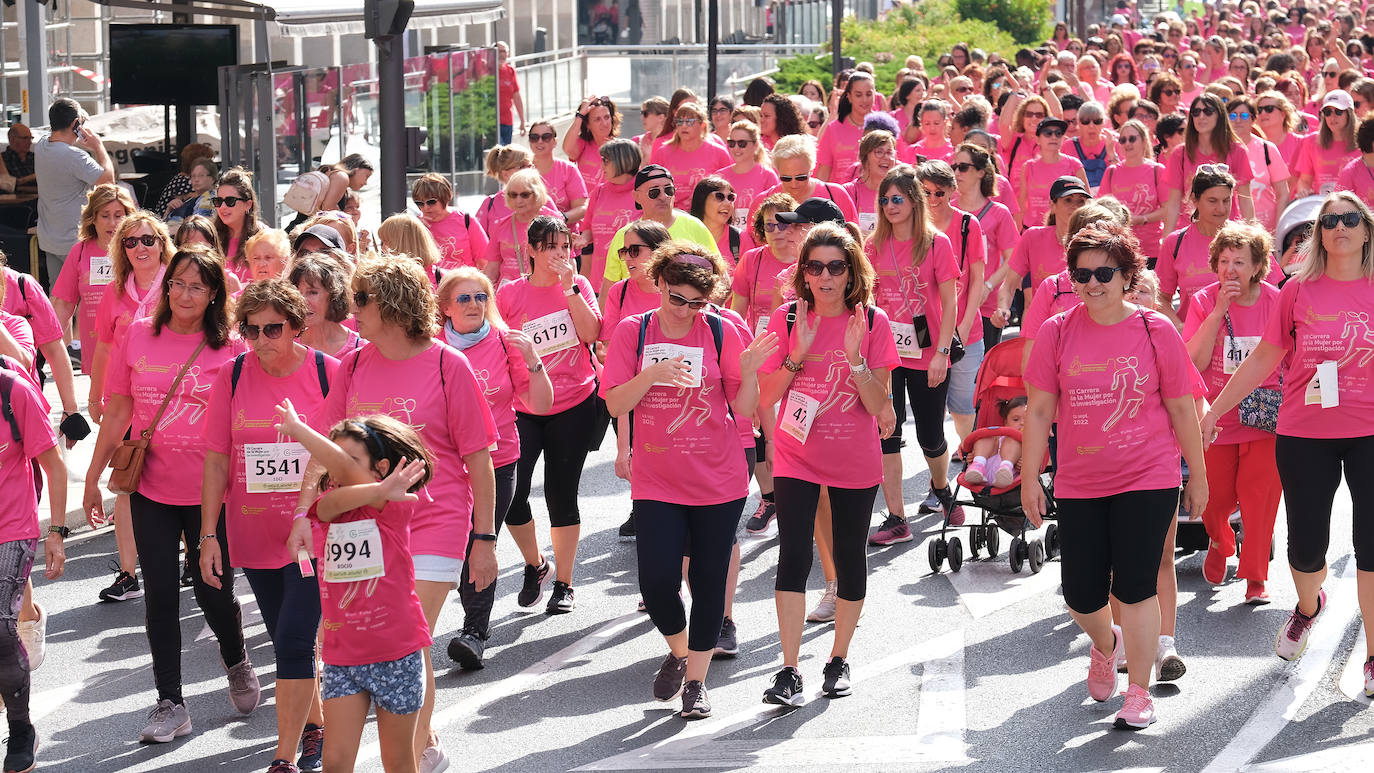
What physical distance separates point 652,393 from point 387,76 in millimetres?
5458

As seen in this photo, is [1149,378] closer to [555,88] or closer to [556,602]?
[556,602]

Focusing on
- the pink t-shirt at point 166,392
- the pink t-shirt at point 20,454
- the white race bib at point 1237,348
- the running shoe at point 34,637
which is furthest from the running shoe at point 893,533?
the pink t-shirt at point 20,454

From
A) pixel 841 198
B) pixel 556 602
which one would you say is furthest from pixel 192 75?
pixel 556 602

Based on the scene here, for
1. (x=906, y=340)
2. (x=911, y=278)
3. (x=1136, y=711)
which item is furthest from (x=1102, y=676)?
(x=911, y=278)

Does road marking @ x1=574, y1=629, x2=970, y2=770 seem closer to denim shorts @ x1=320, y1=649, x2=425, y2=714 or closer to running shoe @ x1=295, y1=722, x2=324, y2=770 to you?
running shoe @ x1=295, y1=722, x2=324, y2=770

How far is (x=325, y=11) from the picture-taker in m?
16.4

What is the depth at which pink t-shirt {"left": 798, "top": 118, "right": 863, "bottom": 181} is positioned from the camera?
15734 mm

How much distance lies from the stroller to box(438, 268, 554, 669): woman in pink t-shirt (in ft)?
7.63

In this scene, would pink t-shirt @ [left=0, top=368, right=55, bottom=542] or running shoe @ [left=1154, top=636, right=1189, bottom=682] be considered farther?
running shoe @ [left=1154, top=636, right=1189, bottom=682]

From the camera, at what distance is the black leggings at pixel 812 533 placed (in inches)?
291

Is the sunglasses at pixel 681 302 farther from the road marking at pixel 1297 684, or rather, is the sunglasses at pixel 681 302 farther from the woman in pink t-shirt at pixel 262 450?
the road marking at pixel 1297 684

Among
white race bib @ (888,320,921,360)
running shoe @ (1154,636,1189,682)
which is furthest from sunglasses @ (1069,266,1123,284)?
white race bib @ (888,320,921,360)

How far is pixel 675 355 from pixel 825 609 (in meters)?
1.97

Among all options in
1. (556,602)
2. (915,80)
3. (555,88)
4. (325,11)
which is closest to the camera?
(556,602)
